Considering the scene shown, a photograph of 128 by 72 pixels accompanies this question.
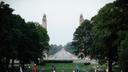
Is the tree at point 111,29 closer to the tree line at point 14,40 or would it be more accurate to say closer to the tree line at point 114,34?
the tree line at point 114,34

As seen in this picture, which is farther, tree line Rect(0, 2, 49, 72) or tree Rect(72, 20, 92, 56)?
tree Rect(72, 20, 92, 56)

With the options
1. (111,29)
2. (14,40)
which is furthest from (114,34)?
(14,40)

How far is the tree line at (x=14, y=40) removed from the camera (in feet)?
215

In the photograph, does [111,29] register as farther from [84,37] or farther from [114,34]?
[84,37]

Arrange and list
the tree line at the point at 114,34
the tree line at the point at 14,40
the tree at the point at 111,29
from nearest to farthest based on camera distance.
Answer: the tree line at the point at 114,34 → the tree at the point at 111,29 → the tree line at the point at 14,40

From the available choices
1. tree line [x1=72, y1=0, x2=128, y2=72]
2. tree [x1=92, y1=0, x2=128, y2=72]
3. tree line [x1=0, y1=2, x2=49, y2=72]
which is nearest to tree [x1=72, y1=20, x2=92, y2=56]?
tree line [x1=0, y1=2, x2=49, y2=72]

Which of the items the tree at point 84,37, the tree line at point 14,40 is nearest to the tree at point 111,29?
the tree line at point 14,40

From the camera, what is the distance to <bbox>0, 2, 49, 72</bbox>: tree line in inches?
2579

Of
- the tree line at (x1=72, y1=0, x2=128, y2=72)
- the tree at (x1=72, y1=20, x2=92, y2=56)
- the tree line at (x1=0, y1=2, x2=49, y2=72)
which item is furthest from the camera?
the tree at (x1=72, y1=20, x2=92, y2=56)

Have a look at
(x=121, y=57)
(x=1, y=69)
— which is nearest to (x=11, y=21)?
(x=1, y=69)

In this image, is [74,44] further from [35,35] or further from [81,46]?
[35,35]

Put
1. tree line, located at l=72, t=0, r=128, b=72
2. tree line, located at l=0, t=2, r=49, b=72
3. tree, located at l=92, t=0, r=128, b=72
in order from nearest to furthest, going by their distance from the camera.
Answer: tree line, located at l=72, t=0, r=128, b=72, tree, located at l=92, t=0, r=128, b=72, tree line, located at l=0, t=2, r=49, b=72

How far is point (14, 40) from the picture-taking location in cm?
7331

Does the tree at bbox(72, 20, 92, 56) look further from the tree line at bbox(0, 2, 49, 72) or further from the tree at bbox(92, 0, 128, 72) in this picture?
the tree at bbox(92, 0, 128, 72)
